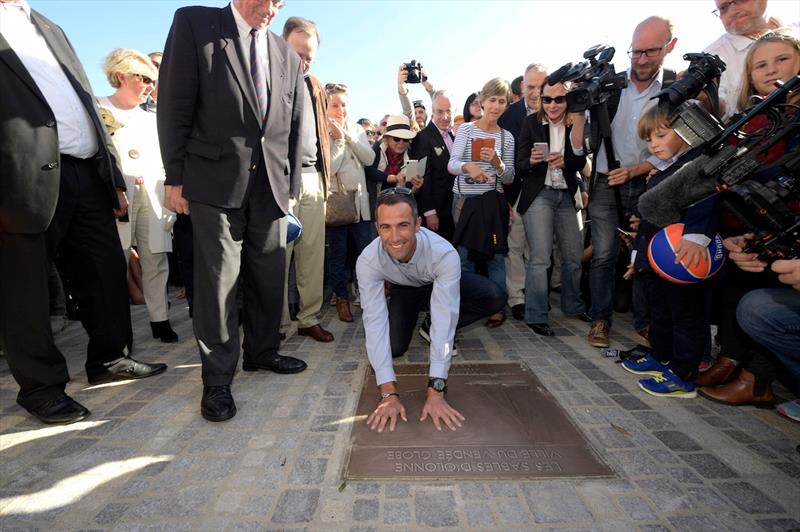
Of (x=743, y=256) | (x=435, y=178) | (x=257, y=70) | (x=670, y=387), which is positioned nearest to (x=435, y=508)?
(x=670, y=387)

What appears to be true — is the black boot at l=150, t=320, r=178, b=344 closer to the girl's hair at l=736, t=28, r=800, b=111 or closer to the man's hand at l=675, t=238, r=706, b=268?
the man's hand at l=675, t=238, r=706, b=268

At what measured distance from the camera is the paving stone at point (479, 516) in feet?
5.22

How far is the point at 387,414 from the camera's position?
2.31 m

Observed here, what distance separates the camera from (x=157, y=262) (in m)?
3.75

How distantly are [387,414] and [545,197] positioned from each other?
269 cm

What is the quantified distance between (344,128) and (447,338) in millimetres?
2767

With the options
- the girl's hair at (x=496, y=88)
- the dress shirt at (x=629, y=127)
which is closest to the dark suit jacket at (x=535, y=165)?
the dress shirt at (x=629, y=127)

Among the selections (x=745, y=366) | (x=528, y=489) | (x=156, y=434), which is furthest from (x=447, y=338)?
(x=745, y=366)

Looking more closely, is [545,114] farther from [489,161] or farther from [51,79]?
[51,79]

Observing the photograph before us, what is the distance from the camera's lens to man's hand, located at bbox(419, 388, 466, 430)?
2287mm

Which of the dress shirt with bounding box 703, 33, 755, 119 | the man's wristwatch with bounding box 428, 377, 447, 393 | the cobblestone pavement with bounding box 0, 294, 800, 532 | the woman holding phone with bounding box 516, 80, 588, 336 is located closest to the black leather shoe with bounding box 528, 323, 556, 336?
the woman holding phone with bounding box 516, 80, 588, 336

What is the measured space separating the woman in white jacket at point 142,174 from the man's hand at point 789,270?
4336 mm

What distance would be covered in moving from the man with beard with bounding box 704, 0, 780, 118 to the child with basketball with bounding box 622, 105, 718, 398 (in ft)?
3.03

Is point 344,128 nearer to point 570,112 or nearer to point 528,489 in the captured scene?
point 570,112
